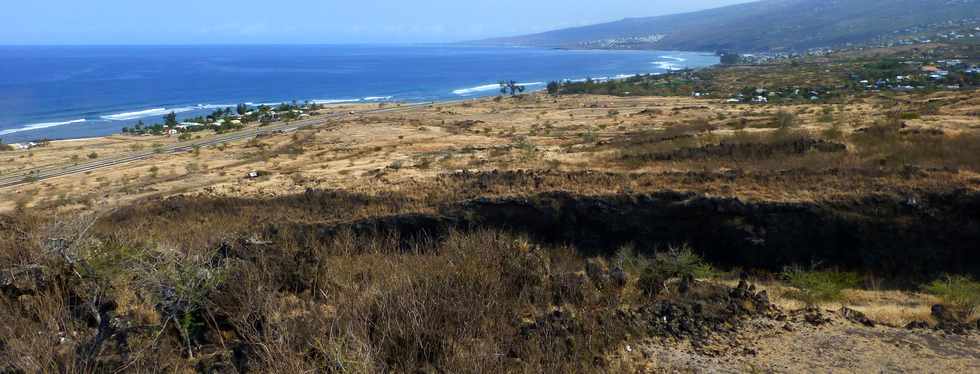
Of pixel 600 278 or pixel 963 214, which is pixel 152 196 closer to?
pixel 600 278

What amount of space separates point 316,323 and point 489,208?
35.0 ft

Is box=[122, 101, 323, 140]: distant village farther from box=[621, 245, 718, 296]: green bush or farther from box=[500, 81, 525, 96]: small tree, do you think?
box=[621, 245, 718, 296]: green bush

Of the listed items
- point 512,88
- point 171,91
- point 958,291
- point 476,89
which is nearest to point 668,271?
point 958,291

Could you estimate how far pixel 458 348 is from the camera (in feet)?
19.8

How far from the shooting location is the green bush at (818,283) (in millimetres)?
11242

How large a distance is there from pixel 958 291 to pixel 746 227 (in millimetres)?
4590

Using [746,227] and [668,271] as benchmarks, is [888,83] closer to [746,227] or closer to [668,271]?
[746,227]

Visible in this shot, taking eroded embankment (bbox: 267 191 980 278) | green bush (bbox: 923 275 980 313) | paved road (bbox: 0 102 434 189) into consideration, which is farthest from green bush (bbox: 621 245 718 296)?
paved road (bbox: 0 102 434 189)

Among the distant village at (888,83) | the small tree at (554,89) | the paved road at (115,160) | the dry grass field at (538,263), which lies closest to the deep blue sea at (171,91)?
the small tree at (554,89)

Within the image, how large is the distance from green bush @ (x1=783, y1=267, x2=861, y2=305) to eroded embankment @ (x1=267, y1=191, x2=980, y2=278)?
59cm

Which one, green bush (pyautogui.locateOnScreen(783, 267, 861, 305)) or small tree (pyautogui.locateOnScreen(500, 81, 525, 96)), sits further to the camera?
small tree (pyautogui.locateOnScreen(500, 81, 525, 96))

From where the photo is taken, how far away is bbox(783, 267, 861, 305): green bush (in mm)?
11242

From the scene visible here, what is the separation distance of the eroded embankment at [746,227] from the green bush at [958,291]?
0.92 m

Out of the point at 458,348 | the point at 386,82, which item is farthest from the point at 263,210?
the point at 386,82
